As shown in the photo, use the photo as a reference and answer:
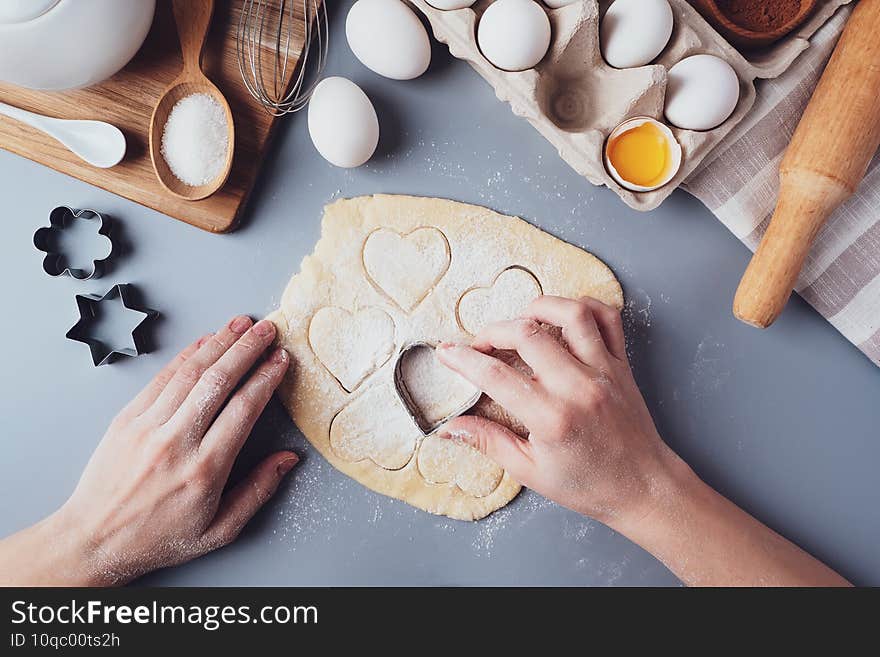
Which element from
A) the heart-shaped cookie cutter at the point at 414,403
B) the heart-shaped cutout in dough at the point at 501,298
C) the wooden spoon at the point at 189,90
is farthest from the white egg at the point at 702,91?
the wooden spoon at the point at 189,90

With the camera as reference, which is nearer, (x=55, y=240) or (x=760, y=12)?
(x=760, y=12)

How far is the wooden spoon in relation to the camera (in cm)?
78

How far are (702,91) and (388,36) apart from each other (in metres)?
0.34

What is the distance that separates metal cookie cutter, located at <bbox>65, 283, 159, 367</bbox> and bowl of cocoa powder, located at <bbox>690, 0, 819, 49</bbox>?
29.5 inches

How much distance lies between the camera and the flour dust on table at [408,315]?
0.83 meters

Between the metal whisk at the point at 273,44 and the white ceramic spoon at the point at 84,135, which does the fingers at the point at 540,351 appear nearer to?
the metal whisk at the point at 273,44

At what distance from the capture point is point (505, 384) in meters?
0.75

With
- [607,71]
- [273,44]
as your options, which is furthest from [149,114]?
[607,71]

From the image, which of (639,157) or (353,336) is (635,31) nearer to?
(639,157)

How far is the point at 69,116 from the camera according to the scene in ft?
2.66

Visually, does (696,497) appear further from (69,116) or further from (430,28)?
(69,116)

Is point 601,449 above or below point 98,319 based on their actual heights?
above

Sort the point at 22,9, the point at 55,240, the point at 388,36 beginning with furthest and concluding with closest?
the point at 55,240 < the point at 388,36 < the point at 22,9
